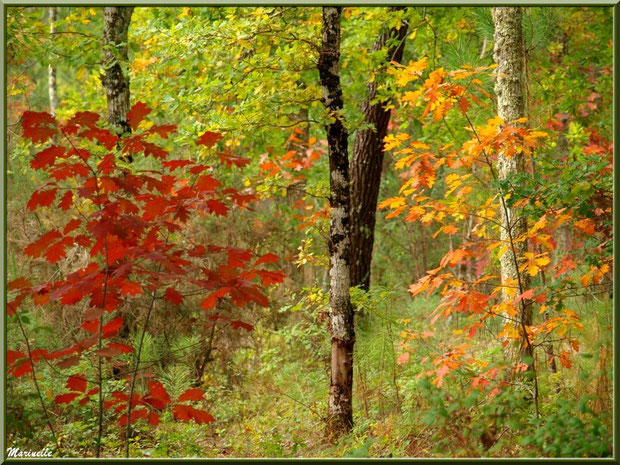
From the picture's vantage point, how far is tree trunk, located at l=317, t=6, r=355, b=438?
421 centimetres

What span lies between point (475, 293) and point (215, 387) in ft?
9.12

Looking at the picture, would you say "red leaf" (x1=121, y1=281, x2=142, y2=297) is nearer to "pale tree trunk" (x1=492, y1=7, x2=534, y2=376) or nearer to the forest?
the forest

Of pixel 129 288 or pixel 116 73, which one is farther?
pixel 116 73

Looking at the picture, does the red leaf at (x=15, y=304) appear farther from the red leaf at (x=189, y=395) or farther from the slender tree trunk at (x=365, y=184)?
the slender tree trunk at (x=365, y=184)

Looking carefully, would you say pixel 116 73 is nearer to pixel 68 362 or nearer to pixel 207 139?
pixel 207 139

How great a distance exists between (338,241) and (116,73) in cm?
280

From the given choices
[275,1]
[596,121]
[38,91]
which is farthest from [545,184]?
[38,91]

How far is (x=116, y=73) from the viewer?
575 cm

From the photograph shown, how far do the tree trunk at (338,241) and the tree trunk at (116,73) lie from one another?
86.9 inches

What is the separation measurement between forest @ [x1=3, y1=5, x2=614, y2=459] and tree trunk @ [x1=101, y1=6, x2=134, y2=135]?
0.02m

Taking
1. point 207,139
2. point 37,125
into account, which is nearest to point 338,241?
point 207,139

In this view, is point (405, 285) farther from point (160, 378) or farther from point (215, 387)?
point (160, 378)

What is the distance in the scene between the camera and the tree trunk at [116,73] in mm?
5660

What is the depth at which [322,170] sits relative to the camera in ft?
25.1
